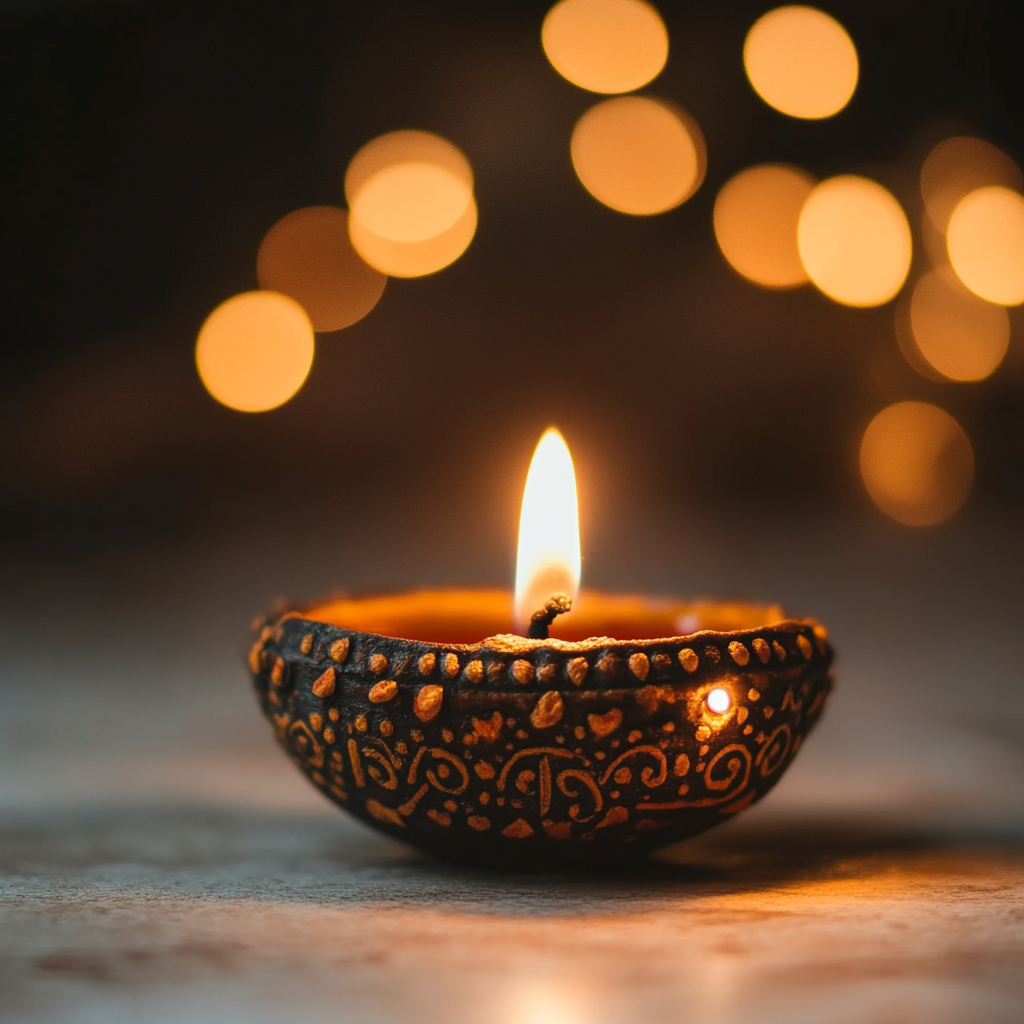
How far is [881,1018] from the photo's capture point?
1.49 feet

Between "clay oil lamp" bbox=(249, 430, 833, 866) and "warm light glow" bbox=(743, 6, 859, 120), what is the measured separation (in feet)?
3.26

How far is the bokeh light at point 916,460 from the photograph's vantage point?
1.97 meters

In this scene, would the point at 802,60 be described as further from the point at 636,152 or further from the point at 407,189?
the point at 407,189

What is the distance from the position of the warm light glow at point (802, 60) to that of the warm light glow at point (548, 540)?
912 millimetres

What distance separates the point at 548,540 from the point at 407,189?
120cm

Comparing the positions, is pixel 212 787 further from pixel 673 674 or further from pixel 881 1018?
pixel 881 1018

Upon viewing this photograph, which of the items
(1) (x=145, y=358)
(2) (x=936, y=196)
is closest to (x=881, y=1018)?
(2) (x=936, y=196)

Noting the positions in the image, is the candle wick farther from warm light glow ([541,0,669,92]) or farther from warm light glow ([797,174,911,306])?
warm light glow ([797,174,911,306])

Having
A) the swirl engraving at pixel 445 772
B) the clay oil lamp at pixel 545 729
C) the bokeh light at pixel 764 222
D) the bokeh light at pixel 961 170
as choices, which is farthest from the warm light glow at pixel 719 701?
the bokeh light at pixel 764 222

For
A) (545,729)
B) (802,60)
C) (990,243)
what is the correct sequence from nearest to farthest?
(545,729) < (802,60) < (990,243)

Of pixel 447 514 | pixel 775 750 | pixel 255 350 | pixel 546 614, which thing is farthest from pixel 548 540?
pixel 255 350

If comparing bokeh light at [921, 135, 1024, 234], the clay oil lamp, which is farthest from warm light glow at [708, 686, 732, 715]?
bokeh light at [921, 135, 1024, 234]

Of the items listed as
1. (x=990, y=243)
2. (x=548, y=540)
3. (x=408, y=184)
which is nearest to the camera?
(x=548, y=540)

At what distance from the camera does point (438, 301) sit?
211cm
